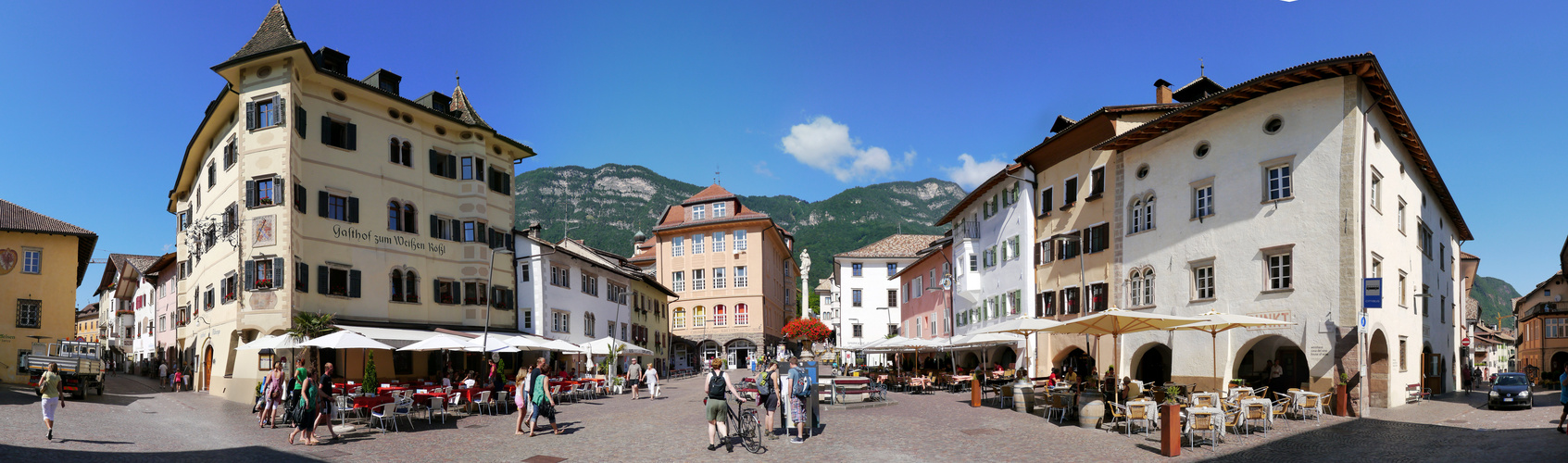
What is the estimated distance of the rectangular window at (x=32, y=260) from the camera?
42.3 metres

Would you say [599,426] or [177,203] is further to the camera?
[177,203]

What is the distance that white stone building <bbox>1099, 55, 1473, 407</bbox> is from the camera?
23266 millimetres

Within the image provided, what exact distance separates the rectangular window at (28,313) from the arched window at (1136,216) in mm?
48203

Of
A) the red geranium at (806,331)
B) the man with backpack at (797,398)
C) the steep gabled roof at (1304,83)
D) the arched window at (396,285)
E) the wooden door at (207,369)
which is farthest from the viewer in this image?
the red geranium at (806,331)

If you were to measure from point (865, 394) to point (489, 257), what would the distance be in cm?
1866

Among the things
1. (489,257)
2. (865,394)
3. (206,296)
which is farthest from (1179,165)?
(206,296)

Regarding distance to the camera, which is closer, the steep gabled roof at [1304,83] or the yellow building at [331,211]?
the steep gabled roof at [1304,83]

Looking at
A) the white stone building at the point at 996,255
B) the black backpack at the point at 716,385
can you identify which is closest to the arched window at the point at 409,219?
the white stone building at the point at 996,255

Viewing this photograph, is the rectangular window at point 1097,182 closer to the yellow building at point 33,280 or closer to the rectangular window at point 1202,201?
the rectangular window at point 1202,201

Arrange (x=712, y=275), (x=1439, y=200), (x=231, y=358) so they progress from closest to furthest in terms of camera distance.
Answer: (x=231, y=358) < (x=1439, y=200) < (x=712, y=275)

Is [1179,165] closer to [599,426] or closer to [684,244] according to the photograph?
[599,426]

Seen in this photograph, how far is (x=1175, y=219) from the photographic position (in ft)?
92.5

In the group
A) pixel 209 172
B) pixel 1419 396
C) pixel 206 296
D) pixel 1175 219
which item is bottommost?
pixel 1419 396

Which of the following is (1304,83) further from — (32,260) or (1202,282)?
(32,260)
